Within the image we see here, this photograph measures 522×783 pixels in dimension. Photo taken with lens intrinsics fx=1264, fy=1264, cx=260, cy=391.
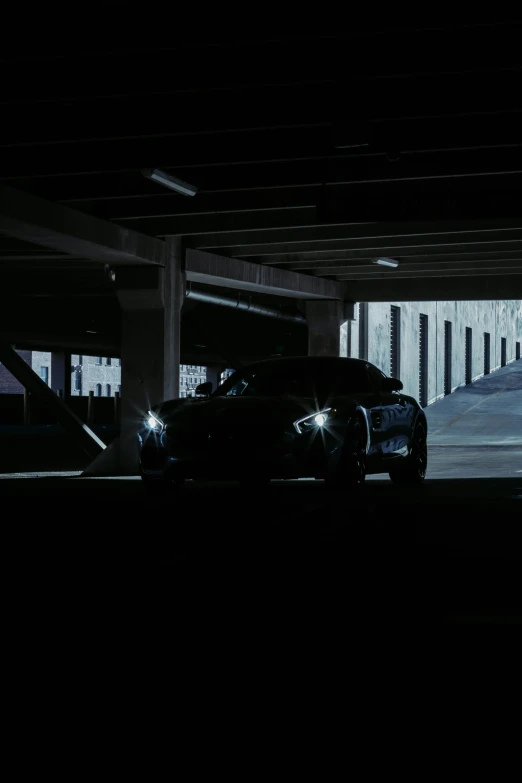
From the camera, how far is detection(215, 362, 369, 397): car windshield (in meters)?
13.7

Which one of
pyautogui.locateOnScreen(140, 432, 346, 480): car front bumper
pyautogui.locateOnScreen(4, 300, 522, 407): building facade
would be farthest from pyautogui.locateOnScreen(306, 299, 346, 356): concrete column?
pyautogui.locateOnScreen(140, 432, 346, 480): car front bumper

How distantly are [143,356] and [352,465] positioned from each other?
316 inches

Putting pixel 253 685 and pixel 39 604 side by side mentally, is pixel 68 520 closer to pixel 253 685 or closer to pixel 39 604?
pixel 39 604

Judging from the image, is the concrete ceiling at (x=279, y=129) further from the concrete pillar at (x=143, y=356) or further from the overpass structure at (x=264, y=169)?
the concrete pillar at (x=143, y=356)

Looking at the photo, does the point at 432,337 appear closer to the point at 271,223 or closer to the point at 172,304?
the point at 172,304

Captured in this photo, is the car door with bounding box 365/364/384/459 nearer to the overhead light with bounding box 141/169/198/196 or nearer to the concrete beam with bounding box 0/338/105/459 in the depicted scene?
the overhead light with bounding box 141/169/198/196

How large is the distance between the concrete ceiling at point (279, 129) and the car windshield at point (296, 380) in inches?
78.1

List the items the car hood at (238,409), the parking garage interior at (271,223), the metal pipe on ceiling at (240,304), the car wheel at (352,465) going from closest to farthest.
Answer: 1. the parking garage interior at (271,223)
2. the car hood at (238,409)
3. the car wheel at (352,465)
4. the metal pipe on ceiling at (240,304)

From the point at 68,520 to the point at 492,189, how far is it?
737 centimetres

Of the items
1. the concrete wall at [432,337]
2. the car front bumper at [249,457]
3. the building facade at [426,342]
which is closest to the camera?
the car front bumper at [249,457]

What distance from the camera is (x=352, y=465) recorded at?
42.3 feet

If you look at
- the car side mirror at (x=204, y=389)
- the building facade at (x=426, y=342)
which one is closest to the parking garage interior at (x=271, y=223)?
the car side mirror at (x=204, y=389)

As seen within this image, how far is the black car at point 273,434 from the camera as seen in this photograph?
12195 millimetres

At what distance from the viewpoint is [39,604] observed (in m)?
6.06
